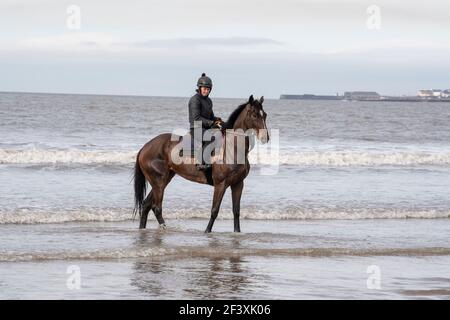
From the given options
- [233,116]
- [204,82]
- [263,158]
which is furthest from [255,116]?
[263,158]

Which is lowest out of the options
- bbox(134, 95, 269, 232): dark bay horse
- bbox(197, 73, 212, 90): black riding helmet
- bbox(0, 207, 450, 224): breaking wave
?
bbox(0, 207, 450, 224): breaking wave

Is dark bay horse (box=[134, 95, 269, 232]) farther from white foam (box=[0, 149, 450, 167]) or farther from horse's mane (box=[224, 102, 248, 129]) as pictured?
white foam (box=[0, 149, 450, 167])

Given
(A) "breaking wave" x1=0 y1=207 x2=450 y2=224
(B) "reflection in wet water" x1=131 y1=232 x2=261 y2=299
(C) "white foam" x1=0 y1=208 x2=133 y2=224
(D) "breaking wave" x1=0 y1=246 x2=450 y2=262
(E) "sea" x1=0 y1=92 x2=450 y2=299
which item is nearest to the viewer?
(B) "reflection in wet water" x1=131 y1=232 x2=261 y2=299

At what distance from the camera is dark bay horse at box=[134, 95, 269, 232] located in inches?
584

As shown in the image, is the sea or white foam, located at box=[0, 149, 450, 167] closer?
the sea

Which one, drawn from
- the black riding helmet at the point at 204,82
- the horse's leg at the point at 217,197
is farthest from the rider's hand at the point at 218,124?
the horse's leg at the point at 217,197

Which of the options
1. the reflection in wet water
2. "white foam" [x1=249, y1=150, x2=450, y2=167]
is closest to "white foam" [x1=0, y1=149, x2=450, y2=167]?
"white foam" [x1=249, y1=150, x2=450, y2=167]

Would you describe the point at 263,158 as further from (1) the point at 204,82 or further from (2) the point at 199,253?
(2) the point at 199,253

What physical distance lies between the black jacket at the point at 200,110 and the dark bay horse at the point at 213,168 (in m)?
0.36

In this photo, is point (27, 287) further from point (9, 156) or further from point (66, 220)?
point (9, 156)

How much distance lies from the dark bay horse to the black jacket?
0.36 m

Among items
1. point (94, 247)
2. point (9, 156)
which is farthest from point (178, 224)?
point (9, 156)

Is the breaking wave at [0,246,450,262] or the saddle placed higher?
the saddle

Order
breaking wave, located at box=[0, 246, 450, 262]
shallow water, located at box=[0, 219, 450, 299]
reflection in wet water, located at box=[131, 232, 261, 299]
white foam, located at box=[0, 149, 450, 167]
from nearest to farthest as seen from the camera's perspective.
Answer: reflection in wet water, located at box=[131, 232, 261, 299] < shallow water, located at box=[0, 219, 450, 299] < breaking wave, located at box=[0, 246, 450, 262] < white foam, located at box=[0, 149, 450, 167]
